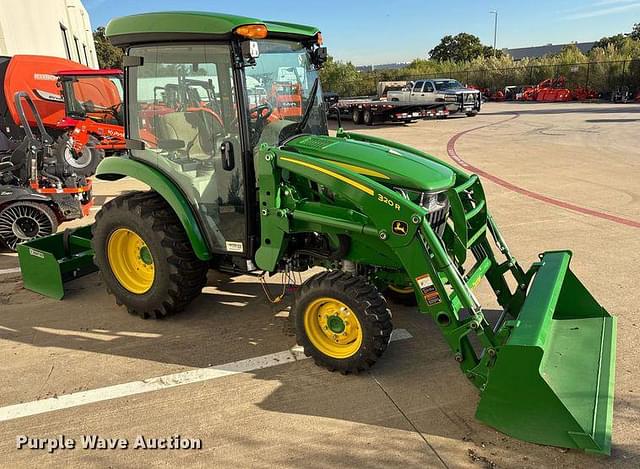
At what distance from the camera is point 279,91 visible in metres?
3.78

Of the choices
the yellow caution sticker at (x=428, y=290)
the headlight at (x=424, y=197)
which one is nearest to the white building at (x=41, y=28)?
the headlight at (x=424, y=197)

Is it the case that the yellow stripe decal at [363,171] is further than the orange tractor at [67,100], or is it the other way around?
the orange tractor at [67,100]

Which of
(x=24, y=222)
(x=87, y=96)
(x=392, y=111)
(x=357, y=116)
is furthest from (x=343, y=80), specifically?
(x=24, y=222)

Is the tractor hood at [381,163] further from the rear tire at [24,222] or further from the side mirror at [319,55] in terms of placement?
the rear tire at [24,222]

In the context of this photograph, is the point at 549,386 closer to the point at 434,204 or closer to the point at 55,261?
the point at 434,204

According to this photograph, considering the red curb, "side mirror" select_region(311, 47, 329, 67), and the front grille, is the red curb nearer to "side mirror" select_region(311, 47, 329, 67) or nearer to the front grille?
the front grille

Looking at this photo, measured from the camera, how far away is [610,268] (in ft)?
16.7

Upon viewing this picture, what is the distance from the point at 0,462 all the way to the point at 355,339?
2.11 m

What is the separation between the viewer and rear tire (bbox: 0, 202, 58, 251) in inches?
233

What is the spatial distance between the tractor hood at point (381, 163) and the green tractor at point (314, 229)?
1 centimetres

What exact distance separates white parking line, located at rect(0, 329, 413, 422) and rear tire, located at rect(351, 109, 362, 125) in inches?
723

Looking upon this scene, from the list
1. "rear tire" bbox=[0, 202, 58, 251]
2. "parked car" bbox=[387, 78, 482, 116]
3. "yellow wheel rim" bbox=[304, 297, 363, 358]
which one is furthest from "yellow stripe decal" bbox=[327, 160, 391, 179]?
"parked car" bbox=[387, 78, 482, 116]

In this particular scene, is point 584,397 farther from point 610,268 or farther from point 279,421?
point 610,268

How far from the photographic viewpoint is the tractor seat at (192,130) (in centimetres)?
370
